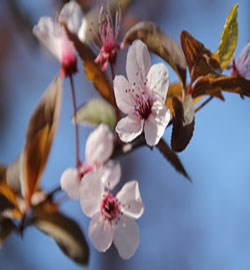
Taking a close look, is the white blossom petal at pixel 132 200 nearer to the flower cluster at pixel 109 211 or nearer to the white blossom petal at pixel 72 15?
the flower cluster at pixel 109 211

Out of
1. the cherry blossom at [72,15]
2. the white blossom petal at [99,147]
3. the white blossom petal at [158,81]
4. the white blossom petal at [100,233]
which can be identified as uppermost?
the cherry blossom at [72,15]

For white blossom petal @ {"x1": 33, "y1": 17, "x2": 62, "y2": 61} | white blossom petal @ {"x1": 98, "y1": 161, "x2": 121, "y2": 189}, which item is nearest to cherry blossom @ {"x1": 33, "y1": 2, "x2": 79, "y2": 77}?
white blossom petal @ {"x1": 33, "y1": 17, "x2": 62, "y2": 61}

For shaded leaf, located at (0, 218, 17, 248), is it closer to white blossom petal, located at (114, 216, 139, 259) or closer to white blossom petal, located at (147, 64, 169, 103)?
white blossom petal, located at (114, 216, 139, 259)

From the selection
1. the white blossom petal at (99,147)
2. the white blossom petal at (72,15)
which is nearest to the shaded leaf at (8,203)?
the white blossom petal at (99,147)

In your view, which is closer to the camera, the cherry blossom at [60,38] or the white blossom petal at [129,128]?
the white blossom petal at [129,128]

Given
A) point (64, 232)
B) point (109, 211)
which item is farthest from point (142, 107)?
point (64, 232)

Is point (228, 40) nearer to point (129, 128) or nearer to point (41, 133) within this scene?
point (129, 128)

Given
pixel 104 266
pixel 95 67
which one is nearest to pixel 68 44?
pixel 95 67
